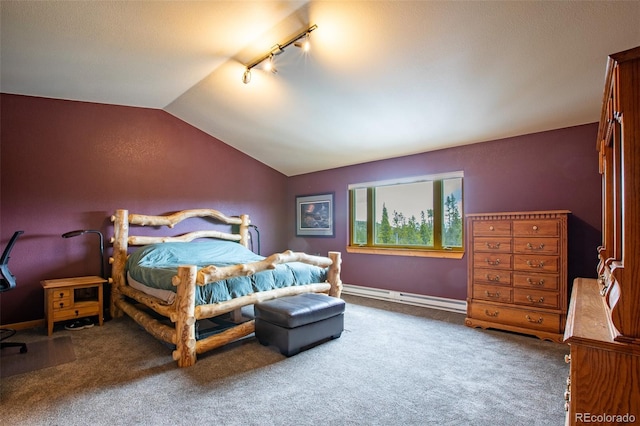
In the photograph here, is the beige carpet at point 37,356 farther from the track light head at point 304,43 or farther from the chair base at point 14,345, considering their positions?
the track light head at point 304,43

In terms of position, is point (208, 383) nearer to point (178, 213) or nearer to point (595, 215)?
point (178, 213)

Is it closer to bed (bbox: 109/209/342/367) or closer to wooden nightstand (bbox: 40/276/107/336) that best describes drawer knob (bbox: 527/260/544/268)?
bed (bbox: 109/209/342/367)

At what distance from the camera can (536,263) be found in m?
3.32

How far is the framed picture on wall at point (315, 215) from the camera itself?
5934 millimetres

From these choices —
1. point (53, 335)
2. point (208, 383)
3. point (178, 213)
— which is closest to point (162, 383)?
point (208, 383)

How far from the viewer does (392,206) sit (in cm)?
521

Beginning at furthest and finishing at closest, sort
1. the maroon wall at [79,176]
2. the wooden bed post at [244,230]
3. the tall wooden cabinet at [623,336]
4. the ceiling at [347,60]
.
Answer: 1. the wooden bed post at [244,230]
2. the maroon wall at [79,176]
3. the ceiling at [347,60]
4. the tall wooden cabinet at [623,336]

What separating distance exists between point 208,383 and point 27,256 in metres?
3.09

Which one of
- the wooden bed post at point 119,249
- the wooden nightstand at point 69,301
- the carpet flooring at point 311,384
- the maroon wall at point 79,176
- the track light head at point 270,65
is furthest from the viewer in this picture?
the wooden bed post at point 119,249

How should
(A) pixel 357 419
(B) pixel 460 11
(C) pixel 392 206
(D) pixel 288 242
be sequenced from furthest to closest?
(D) pixel 288 242, (C) pixel 392 206, (B) pixel 460 11, (A) pixel 357 419

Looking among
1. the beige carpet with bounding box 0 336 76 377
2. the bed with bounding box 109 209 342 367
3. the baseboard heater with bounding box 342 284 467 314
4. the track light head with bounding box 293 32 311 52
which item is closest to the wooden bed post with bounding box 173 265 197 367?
the bed with bounding box 109 209 342 367

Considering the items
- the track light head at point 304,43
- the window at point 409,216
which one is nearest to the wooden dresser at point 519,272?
the window at point 409,216

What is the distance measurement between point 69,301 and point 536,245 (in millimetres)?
5147

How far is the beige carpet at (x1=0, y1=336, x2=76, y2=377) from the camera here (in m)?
2.63
